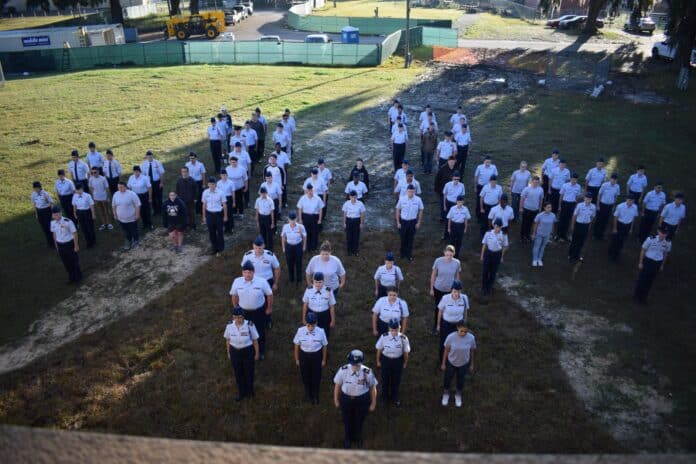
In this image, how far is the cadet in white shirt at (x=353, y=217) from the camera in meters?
11.6

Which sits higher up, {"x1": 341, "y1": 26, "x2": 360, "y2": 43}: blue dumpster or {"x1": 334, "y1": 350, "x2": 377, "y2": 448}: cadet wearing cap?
{"x1": 341, "y1": 26, "x2": 360, "y2": 43}: blue dumpster

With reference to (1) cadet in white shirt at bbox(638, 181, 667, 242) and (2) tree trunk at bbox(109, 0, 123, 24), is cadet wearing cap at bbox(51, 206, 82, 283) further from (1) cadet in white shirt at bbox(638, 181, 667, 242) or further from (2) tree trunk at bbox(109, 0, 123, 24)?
(2) tree trunk at bbox(109, 0, 123, 24)

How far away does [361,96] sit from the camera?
25297mm

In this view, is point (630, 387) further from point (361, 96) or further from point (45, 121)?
point (45, 121)

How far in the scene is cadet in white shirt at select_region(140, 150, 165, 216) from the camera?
13.5m

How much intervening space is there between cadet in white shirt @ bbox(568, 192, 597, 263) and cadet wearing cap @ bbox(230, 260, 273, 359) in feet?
23.9

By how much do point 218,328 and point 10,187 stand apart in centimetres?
1071

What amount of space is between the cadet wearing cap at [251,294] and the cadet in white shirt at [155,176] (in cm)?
635

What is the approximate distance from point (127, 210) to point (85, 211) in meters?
1.06

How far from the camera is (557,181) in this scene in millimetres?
13219

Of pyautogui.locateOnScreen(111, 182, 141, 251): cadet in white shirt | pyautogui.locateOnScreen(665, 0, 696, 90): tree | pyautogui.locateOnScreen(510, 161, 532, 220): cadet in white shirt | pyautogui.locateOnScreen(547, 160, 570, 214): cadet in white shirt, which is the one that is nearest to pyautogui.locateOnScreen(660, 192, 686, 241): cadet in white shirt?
pyautogui.locateOnScreen(547, 160, 570, 214): cadet in white shirt

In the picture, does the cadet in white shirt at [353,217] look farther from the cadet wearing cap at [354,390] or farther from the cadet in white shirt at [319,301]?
the cadet wearing cap at [354,390]

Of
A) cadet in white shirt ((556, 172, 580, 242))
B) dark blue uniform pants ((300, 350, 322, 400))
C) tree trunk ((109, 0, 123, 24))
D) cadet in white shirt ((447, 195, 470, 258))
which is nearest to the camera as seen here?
dark blue uniform pants ((300, 350, 322, 400))

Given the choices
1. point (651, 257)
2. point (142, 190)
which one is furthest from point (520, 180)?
point (142, 190)
